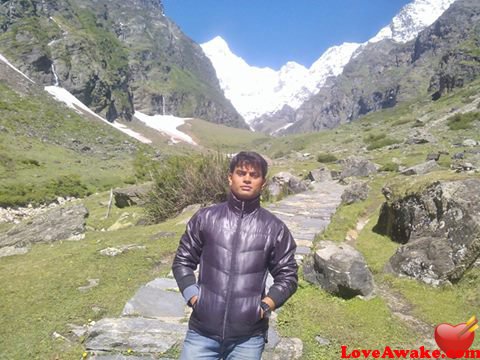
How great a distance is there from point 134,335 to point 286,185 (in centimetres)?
1468

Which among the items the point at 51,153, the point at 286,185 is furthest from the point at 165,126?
the point at 286,185

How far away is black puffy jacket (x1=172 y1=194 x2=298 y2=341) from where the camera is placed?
12.8ft

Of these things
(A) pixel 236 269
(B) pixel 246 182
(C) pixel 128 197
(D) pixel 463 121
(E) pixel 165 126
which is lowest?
(C) pixel 128 197

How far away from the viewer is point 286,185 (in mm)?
20141

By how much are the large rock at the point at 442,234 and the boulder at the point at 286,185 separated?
9.97m

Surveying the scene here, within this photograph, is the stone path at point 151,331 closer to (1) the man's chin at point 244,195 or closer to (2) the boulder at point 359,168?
(1) the man's chin at point 244,195

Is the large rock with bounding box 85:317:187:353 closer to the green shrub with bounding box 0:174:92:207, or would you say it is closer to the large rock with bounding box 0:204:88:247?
the large rock with bounding box 0:204:88:247

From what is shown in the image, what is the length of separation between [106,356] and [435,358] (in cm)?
450

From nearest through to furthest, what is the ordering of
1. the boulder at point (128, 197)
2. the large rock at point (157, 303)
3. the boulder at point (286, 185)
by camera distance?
the large rock at point (157, 303) → the boulder at point (286, 185) → the boulder at point (128, 197)

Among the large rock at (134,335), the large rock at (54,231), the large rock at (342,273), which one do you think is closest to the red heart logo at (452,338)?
Result: the large rock at (342,273)

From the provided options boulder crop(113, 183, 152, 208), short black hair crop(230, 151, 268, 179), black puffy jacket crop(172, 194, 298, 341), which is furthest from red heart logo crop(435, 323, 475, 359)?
boulder crop(113, 183, 152, 208)

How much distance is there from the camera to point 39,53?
105 metres

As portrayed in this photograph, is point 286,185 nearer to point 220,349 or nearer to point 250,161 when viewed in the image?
point 250,161

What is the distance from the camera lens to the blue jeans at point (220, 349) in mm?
3930
